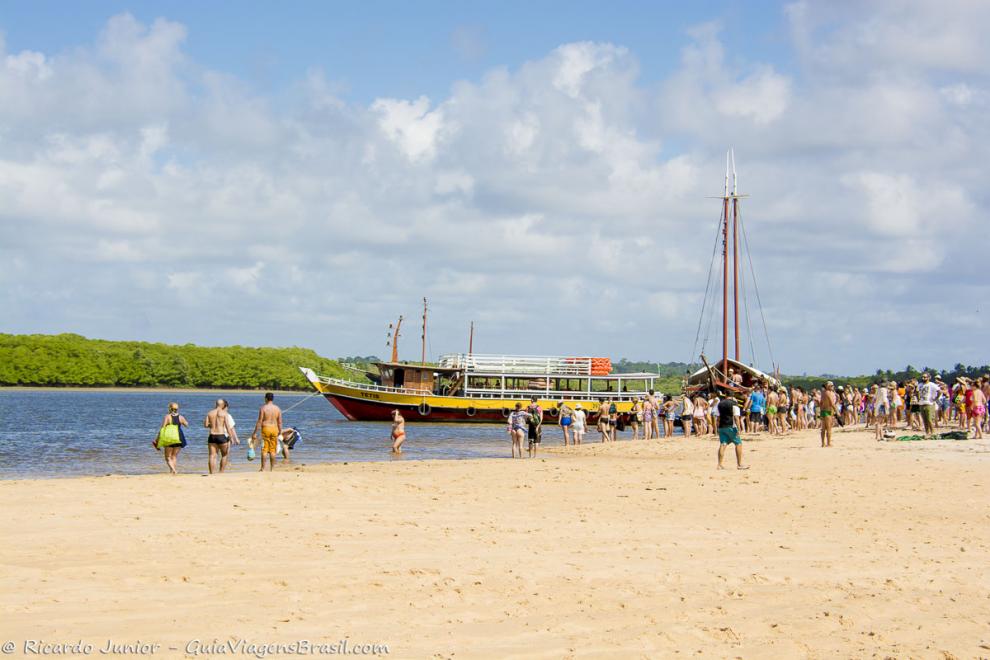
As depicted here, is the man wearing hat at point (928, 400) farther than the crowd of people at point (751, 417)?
Yes

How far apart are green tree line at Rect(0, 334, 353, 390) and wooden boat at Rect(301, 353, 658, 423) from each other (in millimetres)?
97973

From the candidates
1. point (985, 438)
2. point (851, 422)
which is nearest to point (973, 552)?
point (985, 438)

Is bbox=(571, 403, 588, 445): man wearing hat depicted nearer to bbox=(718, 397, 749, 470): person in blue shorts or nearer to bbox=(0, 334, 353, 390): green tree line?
bbox=(718, 397, 749, 470): person in blue shorts

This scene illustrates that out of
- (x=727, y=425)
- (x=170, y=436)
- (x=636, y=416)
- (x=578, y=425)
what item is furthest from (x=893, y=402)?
(x=170, y=436)

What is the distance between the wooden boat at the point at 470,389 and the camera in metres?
54.0

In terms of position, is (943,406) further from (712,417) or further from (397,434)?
(397,434)

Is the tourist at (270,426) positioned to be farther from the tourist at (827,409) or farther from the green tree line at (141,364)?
the green tree line at (141,364)

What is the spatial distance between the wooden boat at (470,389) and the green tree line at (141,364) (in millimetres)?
97973

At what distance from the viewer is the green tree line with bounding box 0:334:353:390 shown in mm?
142250

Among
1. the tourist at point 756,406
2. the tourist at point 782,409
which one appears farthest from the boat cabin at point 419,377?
the tourist at point 782,409

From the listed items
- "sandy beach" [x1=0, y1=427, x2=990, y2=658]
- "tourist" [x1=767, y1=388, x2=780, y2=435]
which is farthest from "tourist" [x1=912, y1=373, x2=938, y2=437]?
"sandy beach" [x1=0, y1=427, x2=990, y2=658]

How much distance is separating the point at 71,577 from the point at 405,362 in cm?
4871

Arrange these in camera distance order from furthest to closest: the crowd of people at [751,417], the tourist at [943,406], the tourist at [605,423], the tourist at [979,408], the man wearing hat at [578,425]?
the tourist at [605,423] < the man wearing hat at [578,425] < the tourist at [943,406] < the tourist at [979,408] < the crowd of people at [751,417]

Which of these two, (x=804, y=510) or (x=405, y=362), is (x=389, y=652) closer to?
(x=804, y=510)
